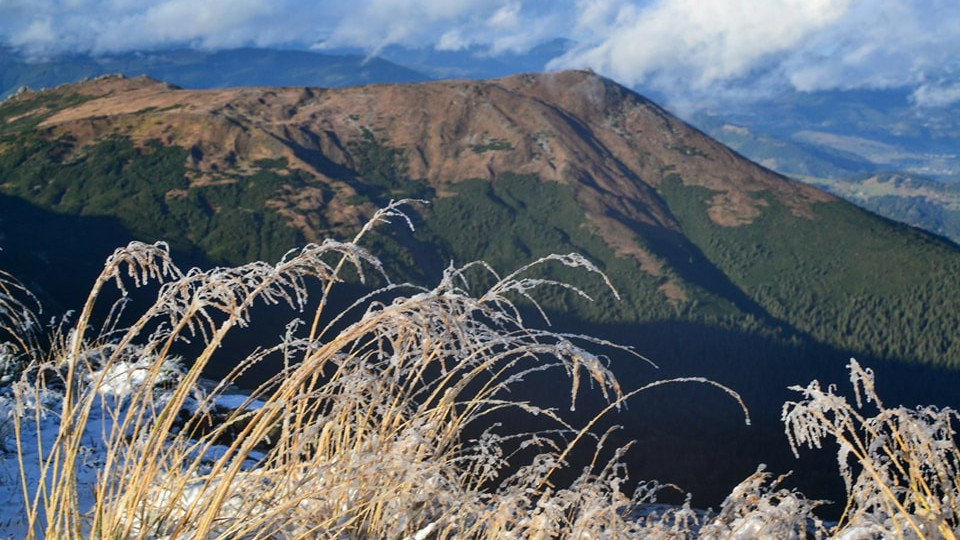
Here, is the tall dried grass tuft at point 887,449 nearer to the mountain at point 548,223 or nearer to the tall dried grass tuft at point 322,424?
the tall dried grass tuft at point 322,424

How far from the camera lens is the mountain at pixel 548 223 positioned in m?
113

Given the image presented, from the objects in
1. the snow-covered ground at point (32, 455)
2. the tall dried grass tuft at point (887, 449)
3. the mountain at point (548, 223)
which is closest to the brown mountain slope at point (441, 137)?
the mountain at point (548, 223)

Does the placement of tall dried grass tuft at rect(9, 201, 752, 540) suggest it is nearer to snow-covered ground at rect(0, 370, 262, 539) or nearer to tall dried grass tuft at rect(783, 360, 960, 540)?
snow-covered ground at rect(0, 370, 262, 539)

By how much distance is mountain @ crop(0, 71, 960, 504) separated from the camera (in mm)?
112875

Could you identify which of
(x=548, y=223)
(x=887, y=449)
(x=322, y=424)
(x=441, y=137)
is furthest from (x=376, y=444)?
(x=441, y=137)

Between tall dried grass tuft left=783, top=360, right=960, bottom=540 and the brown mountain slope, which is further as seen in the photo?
the brown mountain slope

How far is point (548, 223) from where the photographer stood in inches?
6437

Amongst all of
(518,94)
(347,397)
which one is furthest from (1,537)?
(518,94)

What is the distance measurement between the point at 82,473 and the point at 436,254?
14068cm

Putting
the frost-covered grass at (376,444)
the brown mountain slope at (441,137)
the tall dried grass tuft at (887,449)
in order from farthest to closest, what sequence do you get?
the brown mountain slope at (441,137) < the frost-covered grass at (376,444) < the tall dried grass tuft at (887,449)

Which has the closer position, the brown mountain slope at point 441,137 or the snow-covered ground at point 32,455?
the snow-covered ground at point 32,455

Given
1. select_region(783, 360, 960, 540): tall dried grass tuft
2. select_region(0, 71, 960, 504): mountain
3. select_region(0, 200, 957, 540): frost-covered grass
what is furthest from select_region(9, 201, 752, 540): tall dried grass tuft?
select_region(0, 71, 960, 504): mountain

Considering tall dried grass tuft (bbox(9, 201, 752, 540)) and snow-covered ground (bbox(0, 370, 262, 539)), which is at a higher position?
tall dried grass tuft (bbox(9, 201, 752, 540))

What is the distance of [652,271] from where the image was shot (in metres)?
153
